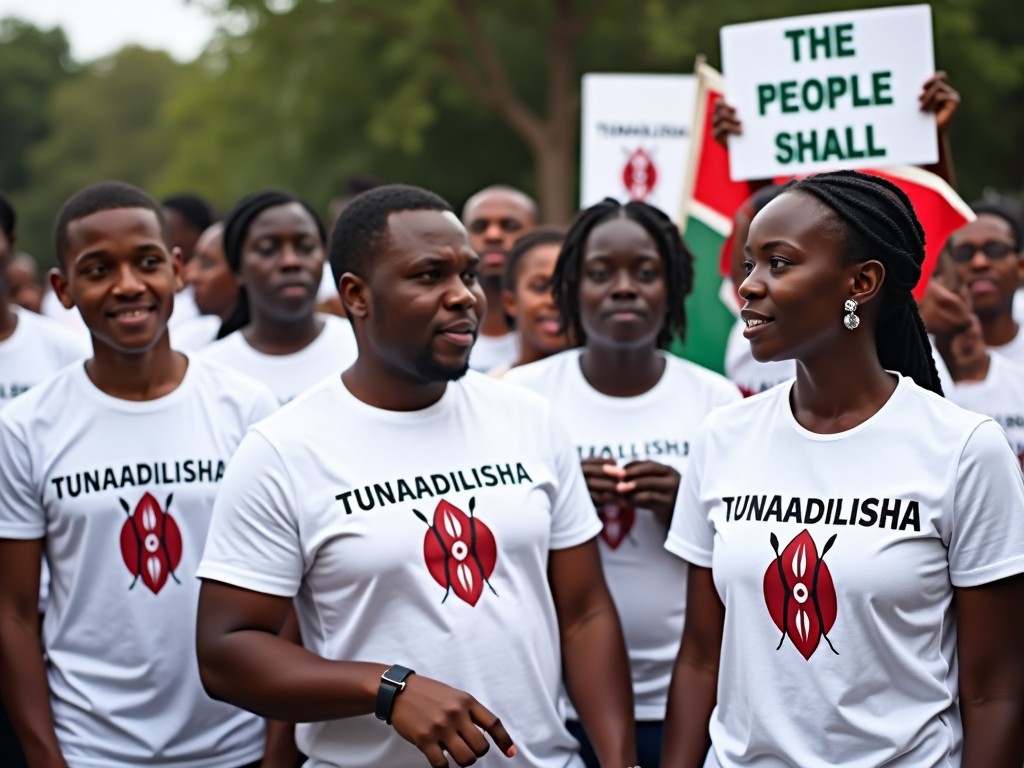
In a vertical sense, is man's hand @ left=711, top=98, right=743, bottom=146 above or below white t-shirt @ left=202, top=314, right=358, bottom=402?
above

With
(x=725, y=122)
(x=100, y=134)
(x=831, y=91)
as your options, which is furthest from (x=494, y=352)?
(x=100, y=134)

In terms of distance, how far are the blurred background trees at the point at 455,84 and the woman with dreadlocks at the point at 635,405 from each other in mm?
13296

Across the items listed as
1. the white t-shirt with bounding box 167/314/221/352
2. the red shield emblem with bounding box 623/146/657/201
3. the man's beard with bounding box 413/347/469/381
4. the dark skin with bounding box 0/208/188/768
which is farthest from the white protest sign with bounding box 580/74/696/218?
the man's beard with bounding box 413/347/469/381

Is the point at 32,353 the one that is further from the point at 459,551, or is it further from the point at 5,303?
the point at 459,551

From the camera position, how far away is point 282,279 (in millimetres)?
5422

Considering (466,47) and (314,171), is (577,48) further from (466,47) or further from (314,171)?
(314,171)

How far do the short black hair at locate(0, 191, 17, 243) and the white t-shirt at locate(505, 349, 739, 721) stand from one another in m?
2.23

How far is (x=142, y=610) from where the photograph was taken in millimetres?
3727

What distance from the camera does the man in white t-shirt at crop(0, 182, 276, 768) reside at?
370 cm

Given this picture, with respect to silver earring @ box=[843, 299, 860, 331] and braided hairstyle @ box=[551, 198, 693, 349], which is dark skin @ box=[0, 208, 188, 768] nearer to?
braided hairstyle @ box=[551, 198, 693, 349]

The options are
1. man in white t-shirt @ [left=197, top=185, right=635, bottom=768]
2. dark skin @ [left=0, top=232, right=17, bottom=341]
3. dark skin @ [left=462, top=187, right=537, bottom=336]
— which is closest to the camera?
man in white t-shirt @ [left=197, top=185, right=635, bottom=768]

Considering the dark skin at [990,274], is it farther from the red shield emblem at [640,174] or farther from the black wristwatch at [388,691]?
the black wristwatch at [388,691]

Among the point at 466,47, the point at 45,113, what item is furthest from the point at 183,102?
the point at 45,113

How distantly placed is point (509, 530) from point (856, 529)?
89cm
